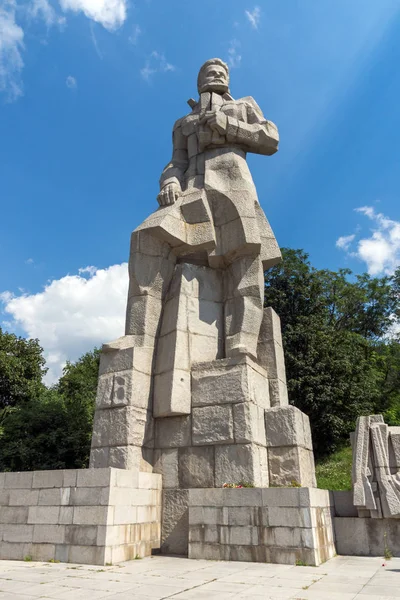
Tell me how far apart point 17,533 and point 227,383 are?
12.5 ft

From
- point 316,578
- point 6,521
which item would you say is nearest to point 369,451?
point 316,578

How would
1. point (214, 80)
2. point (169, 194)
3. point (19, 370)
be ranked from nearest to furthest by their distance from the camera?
point (169, 194), point (214, 80), point (19, 370)

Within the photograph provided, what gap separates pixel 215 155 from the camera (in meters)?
Result: 10.3

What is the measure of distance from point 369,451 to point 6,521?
567cm

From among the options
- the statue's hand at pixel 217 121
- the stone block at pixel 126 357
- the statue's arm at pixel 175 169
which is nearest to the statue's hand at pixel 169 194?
the statue's arm at pixel 175 169

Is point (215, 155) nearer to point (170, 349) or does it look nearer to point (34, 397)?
point (170, 349)

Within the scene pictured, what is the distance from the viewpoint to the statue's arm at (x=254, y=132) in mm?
10172

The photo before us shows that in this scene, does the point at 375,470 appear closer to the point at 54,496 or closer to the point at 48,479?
the point at 54,496

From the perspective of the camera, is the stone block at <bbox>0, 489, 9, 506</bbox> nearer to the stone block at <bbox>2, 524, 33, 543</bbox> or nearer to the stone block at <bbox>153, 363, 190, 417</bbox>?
the stone block at <bbox>2, 524, 33, 543</bbox>

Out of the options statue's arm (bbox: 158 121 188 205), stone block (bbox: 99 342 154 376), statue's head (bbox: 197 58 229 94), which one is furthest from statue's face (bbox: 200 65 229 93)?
stone block (bbox: 99 342 154 376)

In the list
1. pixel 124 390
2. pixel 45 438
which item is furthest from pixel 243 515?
pixel 45 438

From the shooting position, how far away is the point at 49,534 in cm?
662

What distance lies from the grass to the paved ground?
7691 mm

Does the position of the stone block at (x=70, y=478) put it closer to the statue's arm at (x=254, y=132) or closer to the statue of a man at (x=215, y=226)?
the statue of a man at (x=215, y=226)
